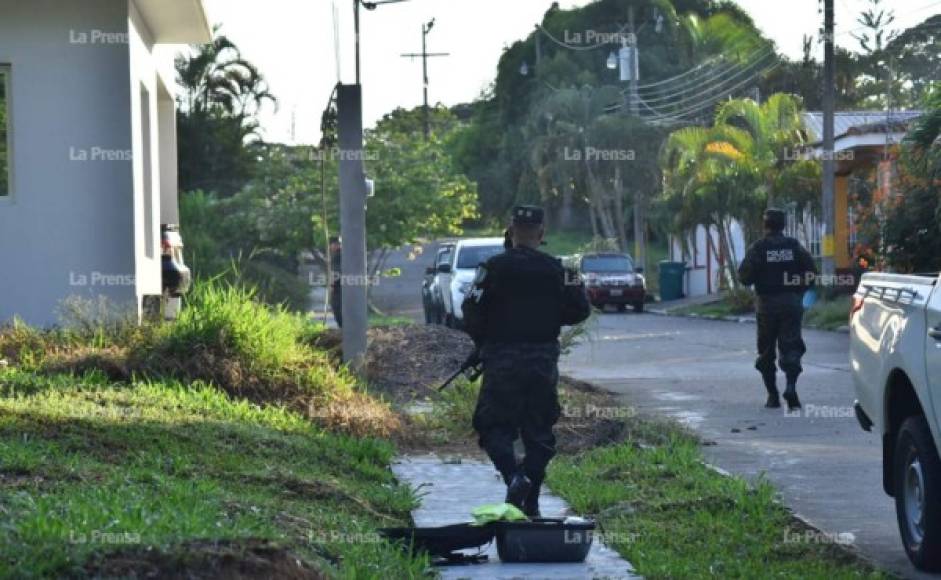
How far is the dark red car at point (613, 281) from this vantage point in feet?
150

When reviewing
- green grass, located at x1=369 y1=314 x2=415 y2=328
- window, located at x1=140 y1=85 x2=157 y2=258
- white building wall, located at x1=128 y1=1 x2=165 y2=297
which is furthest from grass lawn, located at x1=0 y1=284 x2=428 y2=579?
green grass, located at x1=369 y1=314 x2=415 y2=328

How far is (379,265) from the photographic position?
1866 inches

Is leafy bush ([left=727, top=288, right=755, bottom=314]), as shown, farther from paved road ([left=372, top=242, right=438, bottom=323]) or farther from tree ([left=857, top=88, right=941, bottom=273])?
tree ([left=857, top=88, right=941, bottom=273])

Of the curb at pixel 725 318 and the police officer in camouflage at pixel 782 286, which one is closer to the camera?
the police officer in camouflage at pixel 782 286

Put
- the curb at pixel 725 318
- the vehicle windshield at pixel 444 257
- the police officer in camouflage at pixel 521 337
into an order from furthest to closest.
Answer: the vehicle windshield at pixel 444 257, the curb at pixel 725 318, the police officer in camouflage at pixel 521 337

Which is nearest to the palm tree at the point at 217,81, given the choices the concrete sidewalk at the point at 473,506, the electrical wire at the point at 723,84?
the electrical wire at the point at 723,84

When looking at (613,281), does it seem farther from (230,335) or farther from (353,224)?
(230,335)

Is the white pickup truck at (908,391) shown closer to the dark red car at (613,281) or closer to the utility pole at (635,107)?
the dark red car at (613,281)

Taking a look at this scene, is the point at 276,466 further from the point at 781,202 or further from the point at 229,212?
the point at 229,212

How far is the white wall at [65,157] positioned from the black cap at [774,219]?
6441 millimetres

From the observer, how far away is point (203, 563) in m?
6.20

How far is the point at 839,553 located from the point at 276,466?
3637mm

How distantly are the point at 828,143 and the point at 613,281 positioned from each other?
13.4 meters

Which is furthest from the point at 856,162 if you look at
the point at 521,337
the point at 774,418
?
the point at 521,337
